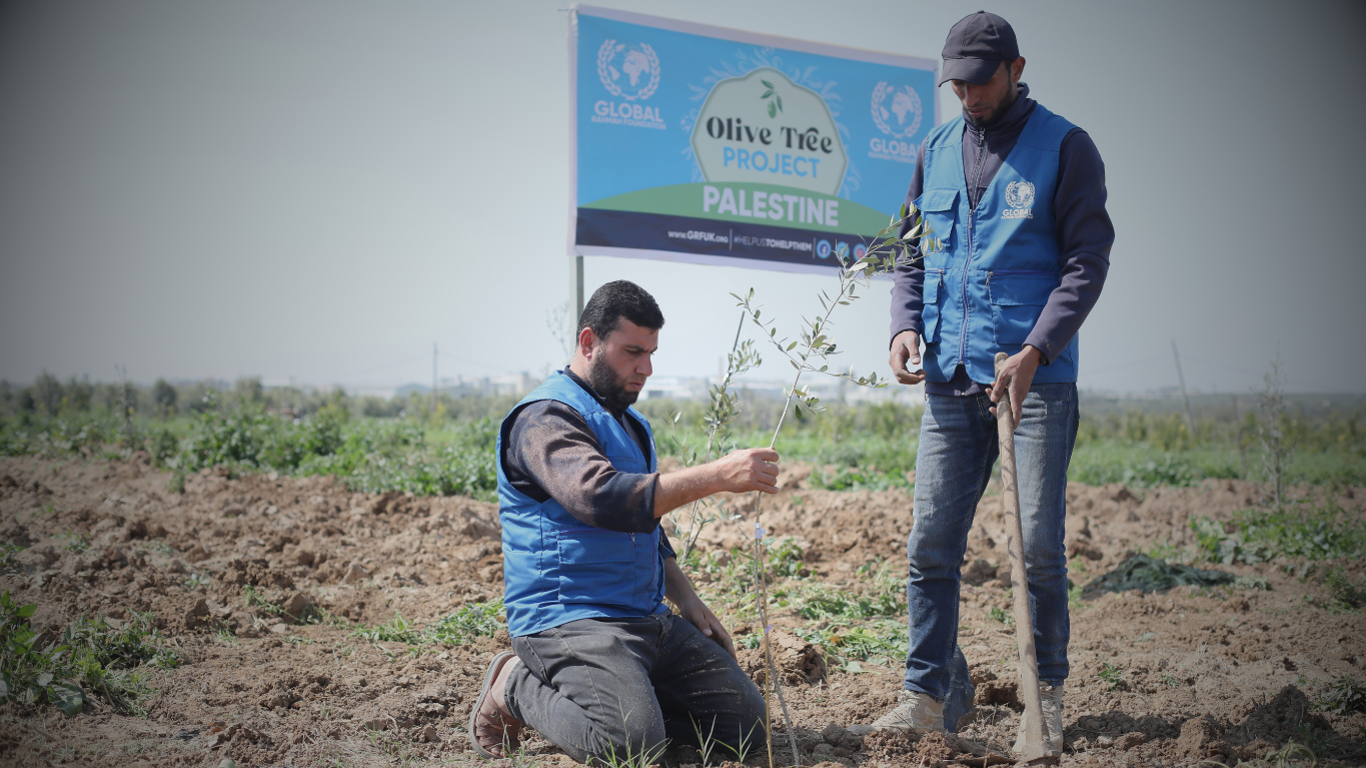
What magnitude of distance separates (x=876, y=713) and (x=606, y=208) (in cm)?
346

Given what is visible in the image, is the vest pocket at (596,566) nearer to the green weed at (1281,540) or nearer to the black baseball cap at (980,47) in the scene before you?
the black baseball cap at (980,47)

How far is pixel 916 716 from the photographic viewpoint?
240 cm

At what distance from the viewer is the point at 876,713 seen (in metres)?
2.63

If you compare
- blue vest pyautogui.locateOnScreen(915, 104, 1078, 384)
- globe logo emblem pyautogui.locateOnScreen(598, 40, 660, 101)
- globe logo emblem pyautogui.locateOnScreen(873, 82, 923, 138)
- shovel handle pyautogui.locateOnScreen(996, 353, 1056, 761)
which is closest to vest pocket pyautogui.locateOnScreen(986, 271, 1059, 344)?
blue vest pyautogui.locateOnScreen(915, 104, 1078, 384)

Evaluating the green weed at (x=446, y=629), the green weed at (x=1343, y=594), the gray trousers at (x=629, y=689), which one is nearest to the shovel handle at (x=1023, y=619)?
the gray trousers at (x=629, y=689)

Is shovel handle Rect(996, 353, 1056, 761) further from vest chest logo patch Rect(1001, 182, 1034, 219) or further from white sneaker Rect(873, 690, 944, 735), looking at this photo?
vest chest logo patch Rect(1001, 182, 1034, 219)

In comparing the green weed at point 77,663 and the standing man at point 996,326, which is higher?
the standing man at point 996,326

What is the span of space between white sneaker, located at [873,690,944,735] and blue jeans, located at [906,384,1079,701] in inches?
1.3

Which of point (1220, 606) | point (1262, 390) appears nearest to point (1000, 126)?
point (1220, 606)

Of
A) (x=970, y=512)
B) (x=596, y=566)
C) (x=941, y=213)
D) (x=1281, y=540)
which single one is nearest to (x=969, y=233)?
(x=941, y=213)

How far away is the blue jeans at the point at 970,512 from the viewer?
2.29m

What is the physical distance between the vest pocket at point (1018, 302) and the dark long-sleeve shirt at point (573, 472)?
1185mm

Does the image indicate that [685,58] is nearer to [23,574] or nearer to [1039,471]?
[1039,471]

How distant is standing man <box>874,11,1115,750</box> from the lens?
7.43 feet
